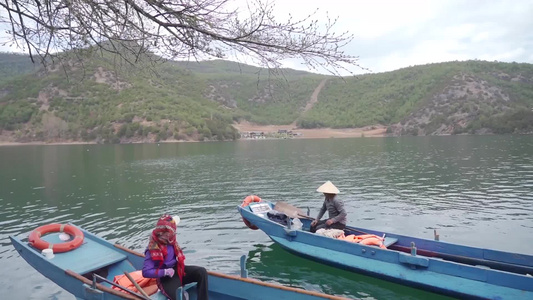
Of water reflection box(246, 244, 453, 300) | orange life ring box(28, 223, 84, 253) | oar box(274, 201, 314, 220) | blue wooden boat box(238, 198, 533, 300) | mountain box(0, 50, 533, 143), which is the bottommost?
water reflection box(246, 244, 453, 300)

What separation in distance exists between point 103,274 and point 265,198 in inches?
488

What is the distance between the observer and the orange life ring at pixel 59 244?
8.47m

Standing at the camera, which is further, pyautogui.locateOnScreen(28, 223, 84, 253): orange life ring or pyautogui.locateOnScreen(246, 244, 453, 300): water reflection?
pyautogui.locateOnScreen(246, 244, 453, 300): water reflection

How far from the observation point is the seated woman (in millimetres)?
6086

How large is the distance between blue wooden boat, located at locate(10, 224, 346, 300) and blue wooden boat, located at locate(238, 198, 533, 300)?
121 inches

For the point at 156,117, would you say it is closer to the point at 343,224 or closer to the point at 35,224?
the point at 35,224

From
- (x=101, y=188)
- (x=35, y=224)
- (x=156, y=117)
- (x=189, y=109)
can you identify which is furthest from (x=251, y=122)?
(x=35, y=224)

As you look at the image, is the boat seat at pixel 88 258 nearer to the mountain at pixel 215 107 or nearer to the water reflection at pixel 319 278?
→ the water reflection at pixel 319 278

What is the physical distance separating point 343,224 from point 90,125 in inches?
3127

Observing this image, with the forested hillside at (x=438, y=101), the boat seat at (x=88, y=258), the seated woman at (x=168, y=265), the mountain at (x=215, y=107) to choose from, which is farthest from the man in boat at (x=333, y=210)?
the forested hillside at (x=438, y=101)

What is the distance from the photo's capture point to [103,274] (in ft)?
27.6

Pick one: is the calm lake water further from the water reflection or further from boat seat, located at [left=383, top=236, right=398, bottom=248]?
boat seat, located at [left=383, top=236, right=398, bottom=248]

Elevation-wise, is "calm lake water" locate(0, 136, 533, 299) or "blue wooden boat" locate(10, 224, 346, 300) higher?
"blue wooden boat" locate(10, 224, 346, 300)

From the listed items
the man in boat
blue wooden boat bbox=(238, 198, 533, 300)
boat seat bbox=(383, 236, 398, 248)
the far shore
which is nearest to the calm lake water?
blue wooden boat bbox=(238, 198, 533, 300)
